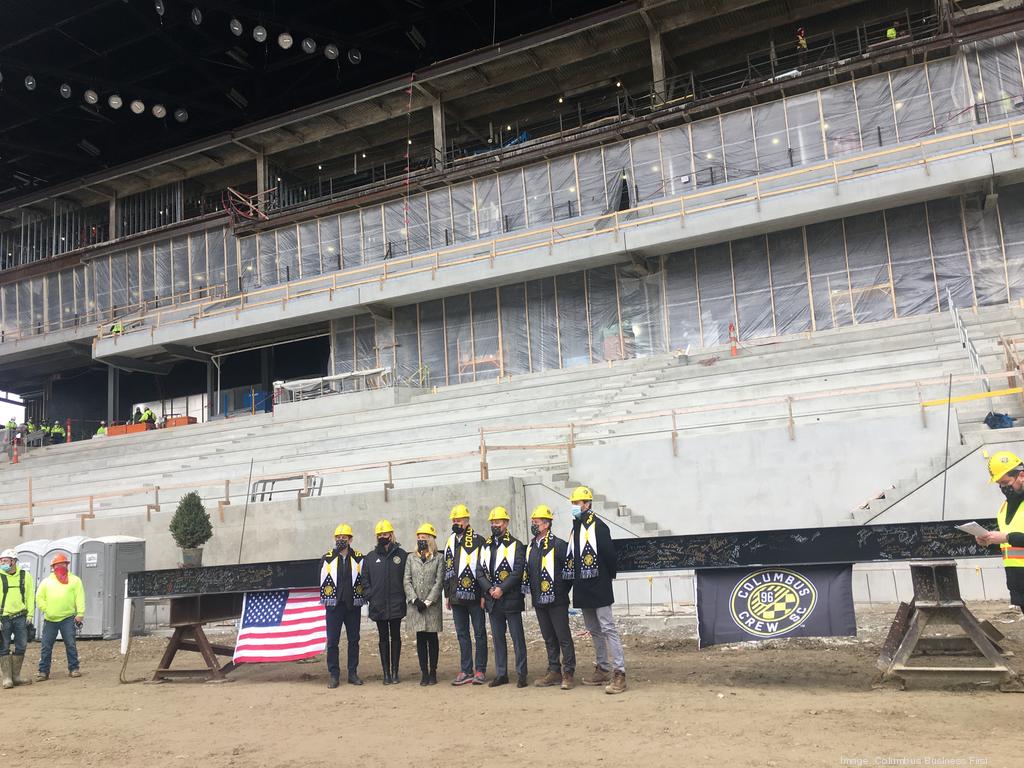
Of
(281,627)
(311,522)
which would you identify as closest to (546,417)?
(311,522)

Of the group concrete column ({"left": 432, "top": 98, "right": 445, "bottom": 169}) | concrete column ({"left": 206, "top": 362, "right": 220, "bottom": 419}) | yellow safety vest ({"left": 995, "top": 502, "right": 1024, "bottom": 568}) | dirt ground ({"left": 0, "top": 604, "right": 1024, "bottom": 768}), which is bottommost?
dirt ground ({"left": 0, "top": 604, "right": 1024, "bottom": 768})

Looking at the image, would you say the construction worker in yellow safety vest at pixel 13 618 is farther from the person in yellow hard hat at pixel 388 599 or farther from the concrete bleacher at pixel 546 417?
the concrete bleacher at pixel 546 417

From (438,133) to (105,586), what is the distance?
22256 mm

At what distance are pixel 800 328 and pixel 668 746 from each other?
2102cm

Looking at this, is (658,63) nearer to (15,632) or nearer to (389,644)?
(389,644)

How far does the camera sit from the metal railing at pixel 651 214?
2375 cm

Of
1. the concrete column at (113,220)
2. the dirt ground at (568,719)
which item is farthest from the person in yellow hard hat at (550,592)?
the concrete column at (113,220)

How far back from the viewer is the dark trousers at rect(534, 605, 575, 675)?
862cm

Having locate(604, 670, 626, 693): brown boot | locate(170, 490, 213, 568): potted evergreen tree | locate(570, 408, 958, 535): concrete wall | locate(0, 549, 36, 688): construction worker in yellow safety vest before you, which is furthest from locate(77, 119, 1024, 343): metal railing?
locate(604, 670, 626, 693): brown boot

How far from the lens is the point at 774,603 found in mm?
8352

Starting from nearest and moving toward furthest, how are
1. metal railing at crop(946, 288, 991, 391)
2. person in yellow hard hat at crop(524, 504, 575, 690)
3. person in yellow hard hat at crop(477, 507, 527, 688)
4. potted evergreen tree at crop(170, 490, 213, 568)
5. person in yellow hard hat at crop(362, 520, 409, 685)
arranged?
person in yellow hard hat at crop(524, 504, 575, 690)
person in yellow hard hat at crop(477, 507, 527, 688)
person in yellow hard hat at crop(362, 520, 409, 685)
metal railing at crop(946, 288, 991, 391)
potted evergreen tree at crop(170, 490, 213, 568)

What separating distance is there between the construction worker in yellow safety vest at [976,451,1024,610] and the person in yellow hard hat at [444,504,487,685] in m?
4.88

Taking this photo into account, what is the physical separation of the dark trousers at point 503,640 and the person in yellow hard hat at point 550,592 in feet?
0.79

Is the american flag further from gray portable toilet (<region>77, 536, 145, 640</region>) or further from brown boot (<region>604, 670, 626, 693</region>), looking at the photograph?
gray portable toilet (<region>77, 536, 145, 640</region>)
